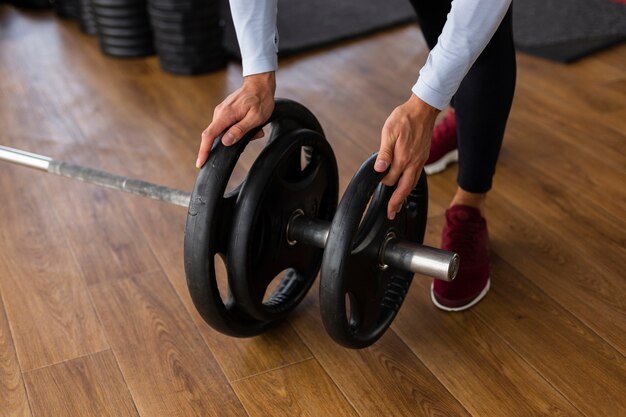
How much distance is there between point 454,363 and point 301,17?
1.83 meters

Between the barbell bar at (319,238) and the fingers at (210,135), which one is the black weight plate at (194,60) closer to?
the barbell bar at (319,238)

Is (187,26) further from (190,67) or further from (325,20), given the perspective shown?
(325,20)

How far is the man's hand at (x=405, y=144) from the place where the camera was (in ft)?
3.26

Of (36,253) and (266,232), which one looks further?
(36,253)

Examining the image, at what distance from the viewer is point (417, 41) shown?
2.50 meters

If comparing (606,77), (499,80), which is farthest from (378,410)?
(606,77)

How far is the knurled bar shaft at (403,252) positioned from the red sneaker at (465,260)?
230mm

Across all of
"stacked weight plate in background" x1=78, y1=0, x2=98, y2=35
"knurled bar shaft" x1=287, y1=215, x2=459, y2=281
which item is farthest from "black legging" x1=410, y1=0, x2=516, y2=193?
"stacked weight plate in background" x1=78, y1=0, x2=98, y2=35

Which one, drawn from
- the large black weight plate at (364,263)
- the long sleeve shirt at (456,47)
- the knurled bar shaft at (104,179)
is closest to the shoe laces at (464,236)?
the large black weight plate at (364,263)

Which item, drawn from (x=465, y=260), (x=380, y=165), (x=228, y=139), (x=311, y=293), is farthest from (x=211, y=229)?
(x=465, y=260)

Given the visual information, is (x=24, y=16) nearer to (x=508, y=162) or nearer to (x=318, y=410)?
(x=508, y=162)

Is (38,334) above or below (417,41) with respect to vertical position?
above

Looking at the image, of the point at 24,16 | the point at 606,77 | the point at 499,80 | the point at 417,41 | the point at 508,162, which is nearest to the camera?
the point at 499,80

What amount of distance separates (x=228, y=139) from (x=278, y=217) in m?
0.14
